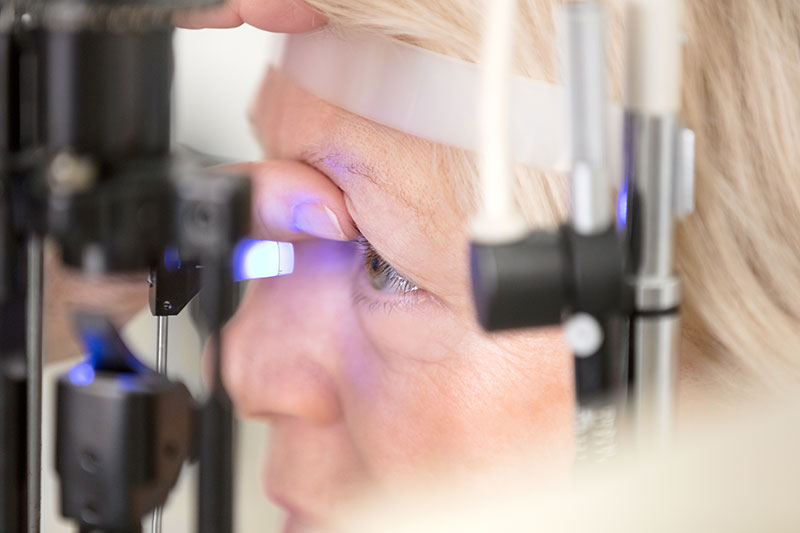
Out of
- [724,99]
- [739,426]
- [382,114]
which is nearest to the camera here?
[739,426]

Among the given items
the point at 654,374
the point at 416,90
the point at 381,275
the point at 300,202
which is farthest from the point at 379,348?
the point at 654,374

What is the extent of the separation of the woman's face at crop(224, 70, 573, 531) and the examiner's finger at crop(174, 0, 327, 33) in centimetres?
9

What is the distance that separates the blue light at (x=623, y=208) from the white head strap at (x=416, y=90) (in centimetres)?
20

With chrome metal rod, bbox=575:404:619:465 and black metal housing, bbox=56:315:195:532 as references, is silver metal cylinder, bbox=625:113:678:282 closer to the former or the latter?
chrome metal rod, bbox=575:404:619:465

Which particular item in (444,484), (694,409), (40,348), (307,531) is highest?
(40,348)

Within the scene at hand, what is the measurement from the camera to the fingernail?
0.96m

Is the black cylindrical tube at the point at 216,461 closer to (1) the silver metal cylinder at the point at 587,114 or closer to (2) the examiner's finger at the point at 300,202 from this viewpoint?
(1) the silver metal cylinder at the point at 587,114

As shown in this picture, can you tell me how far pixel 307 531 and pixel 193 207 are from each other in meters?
0.88

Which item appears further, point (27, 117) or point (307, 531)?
point (307, 531)

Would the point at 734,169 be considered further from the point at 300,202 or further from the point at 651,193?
the point at 300,202

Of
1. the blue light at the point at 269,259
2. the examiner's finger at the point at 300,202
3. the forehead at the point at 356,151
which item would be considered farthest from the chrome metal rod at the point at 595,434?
the blue light at the point at 269,259

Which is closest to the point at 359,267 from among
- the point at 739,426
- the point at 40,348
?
the point at 40,348

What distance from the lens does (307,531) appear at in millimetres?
1247

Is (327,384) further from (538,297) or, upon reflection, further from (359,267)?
(538,297)
